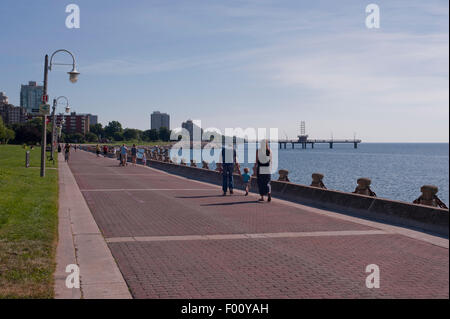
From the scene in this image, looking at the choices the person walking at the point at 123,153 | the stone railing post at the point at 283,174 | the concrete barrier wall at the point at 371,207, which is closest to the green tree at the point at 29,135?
the person walking at the point at 123,153

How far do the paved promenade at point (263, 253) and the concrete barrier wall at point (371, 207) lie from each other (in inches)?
23.3

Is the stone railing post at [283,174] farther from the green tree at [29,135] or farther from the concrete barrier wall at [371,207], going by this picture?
the green tree at [29,135]

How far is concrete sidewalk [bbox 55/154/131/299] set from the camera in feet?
19.6

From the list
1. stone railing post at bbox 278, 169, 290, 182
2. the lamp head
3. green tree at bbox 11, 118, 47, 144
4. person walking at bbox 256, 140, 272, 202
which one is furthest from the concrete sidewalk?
green tree at bbox 11, 118, 47, 144

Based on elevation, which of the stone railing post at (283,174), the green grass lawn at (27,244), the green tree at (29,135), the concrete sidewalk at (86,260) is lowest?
the concrete sidewalk at (86,260)

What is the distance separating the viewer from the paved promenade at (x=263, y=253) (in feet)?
20.3

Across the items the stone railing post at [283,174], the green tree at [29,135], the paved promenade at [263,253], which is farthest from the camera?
the green tree at [29,135]

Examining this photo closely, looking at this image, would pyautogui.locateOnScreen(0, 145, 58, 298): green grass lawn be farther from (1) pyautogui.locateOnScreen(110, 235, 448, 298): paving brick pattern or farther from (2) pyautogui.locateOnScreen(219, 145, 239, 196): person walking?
(2) pyautogui.locateOnScreen(219, 145, 239, 196): person walking

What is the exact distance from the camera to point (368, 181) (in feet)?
47.6

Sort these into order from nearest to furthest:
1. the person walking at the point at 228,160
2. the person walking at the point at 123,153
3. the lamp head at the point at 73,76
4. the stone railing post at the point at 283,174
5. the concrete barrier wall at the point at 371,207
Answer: the concrete barrier wall at the point at 371,207
the person walking at the point at 228,160
the stone railing post at the point at 283,174
the lamp head at the point at 73,76
the person walking at the point at 123,153

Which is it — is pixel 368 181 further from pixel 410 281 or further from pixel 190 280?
pixel 190 280

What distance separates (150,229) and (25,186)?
956 centimetres
